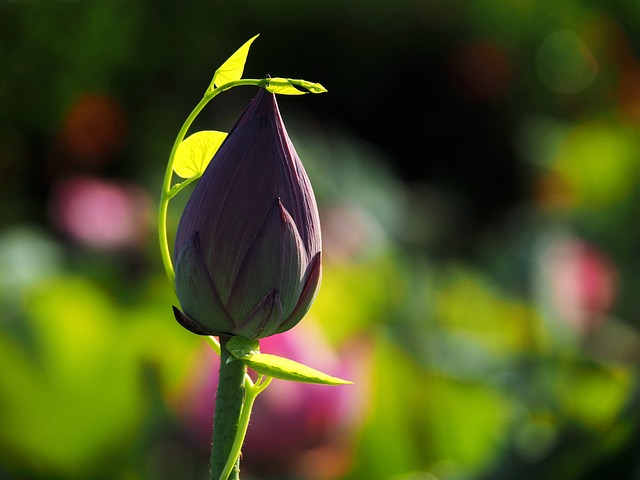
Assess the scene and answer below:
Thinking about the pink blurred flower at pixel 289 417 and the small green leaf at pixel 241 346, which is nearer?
the small green leaf at pixel 241 346

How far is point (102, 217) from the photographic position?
183 cm

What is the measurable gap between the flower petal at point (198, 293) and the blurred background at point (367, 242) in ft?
1.93

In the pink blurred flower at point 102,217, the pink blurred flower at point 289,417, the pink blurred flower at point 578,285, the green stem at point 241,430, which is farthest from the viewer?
the pink blurred flower at point 102,217

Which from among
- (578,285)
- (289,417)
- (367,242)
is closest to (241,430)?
(289,417)

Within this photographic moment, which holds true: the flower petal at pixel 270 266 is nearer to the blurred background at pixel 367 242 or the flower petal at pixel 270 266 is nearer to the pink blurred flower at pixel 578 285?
the blurred background at pixel 367 242

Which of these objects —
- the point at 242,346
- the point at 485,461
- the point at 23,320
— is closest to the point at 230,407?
the point at 242,346

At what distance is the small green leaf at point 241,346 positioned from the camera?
25 centimetres

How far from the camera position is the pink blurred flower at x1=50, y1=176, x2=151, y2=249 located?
1.80 metres

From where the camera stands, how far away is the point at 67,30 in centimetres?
268

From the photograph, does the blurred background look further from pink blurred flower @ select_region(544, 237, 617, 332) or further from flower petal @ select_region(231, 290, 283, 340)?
flower petal @ select_region(231, 290, 283, 340)

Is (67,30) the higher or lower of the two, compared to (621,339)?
higher

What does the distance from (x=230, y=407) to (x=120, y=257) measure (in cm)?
160

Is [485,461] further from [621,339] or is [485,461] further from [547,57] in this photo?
[547,57]

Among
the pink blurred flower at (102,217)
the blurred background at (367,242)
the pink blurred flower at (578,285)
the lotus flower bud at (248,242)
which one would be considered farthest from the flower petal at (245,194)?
the pink blurred flower at (102,217)
